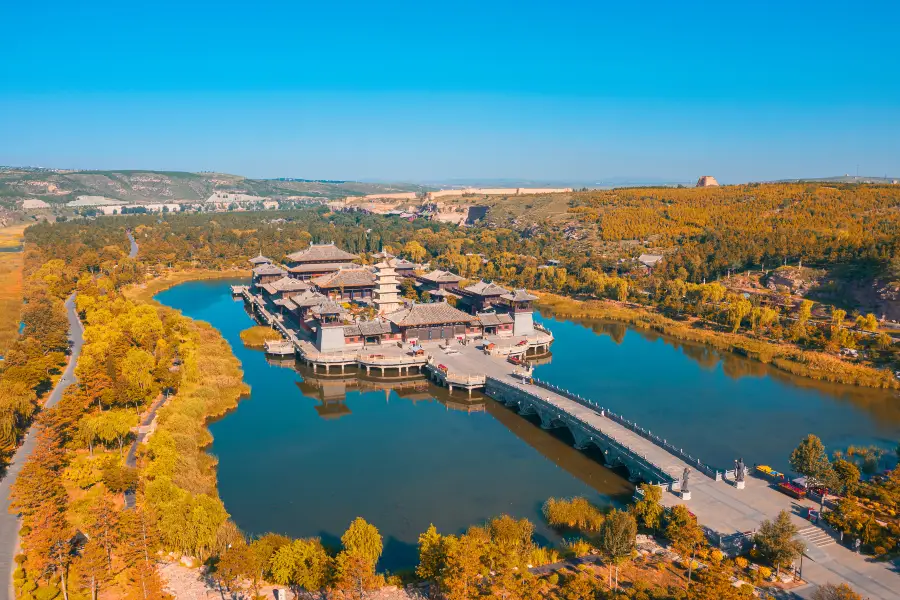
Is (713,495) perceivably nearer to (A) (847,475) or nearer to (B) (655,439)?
(B) (655,439)

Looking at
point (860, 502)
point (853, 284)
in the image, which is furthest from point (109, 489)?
point (853, 284)

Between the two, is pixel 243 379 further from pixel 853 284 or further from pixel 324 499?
pixel 853 284

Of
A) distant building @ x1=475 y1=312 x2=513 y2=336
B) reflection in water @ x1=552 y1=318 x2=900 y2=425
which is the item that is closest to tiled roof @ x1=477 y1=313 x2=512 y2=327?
distant building @ x1=475 y1=312 x2=513 y2=336

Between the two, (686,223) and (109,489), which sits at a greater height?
(686,223)

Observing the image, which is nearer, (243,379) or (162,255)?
(243,379)

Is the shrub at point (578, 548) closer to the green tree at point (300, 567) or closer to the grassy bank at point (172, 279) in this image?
the green tree at point (300, 567)

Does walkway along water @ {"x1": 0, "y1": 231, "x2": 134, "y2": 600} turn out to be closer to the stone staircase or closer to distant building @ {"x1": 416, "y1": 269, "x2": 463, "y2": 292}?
the stone staircase

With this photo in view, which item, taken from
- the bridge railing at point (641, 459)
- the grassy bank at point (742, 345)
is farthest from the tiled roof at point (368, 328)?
the grassy bank at point (742, 345)
